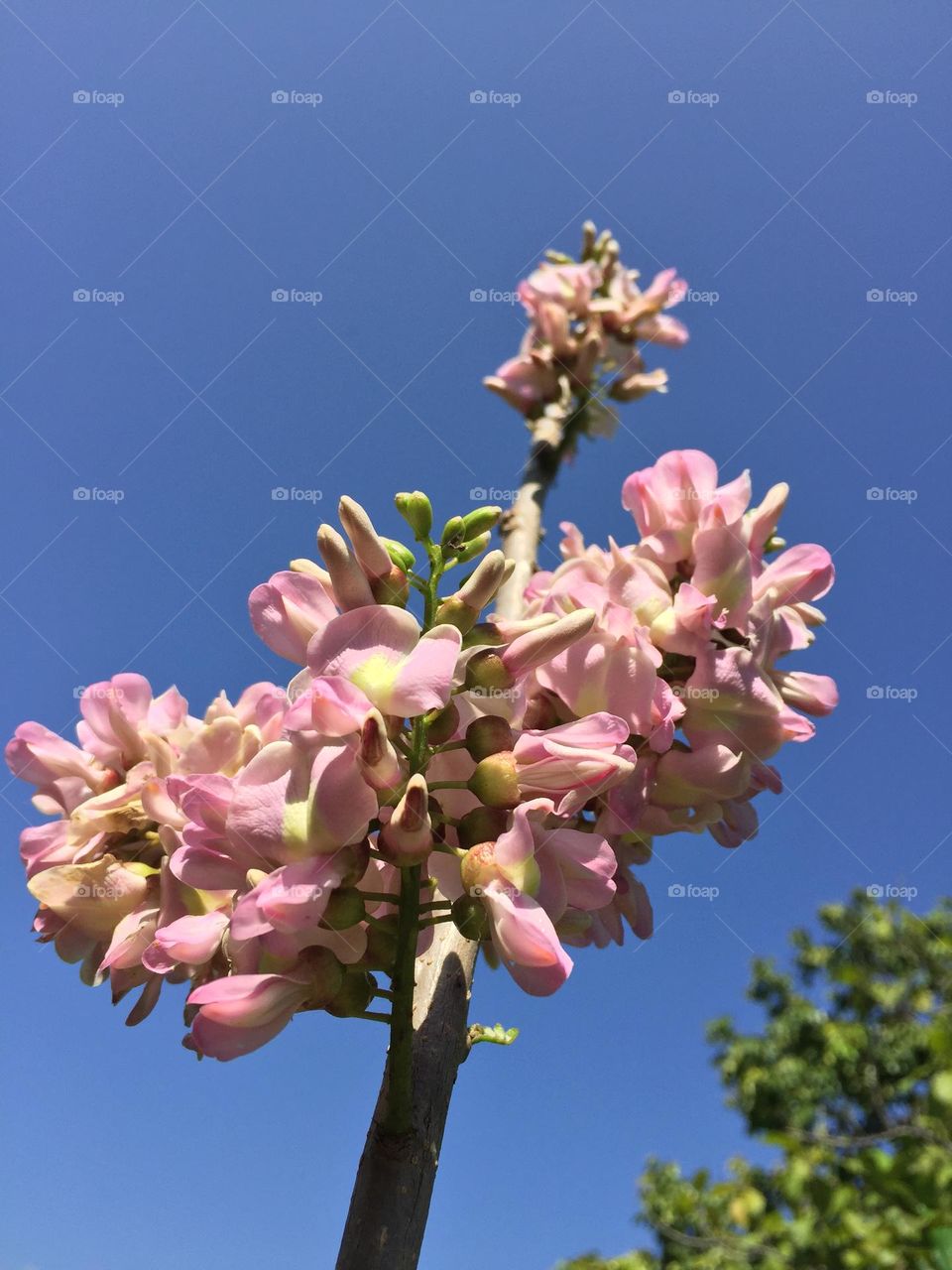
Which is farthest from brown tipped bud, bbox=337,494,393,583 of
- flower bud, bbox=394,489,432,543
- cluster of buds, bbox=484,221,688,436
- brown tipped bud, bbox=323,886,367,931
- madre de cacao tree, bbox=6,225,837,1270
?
cluster of buds, bbox=484,221,688,436

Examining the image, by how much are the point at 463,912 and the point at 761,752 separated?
0.61 metres

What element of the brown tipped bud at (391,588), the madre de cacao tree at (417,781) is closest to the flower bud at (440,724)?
the madre de cacao tree at (417,781)

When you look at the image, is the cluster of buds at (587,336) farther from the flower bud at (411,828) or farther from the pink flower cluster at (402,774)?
the flower bud at (411,828)

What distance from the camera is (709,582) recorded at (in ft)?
4.48

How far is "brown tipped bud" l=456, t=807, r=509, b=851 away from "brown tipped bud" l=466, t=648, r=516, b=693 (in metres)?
0.13

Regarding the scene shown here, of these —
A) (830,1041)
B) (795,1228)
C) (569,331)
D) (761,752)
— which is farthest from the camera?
(830,1041)

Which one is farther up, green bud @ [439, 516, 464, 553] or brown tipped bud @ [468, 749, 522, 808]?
green bud @ [439, 516, 464, 553]

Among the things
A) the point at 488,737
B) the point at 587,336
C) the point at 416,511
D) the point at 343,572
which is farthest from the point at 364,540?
the point at 587,336

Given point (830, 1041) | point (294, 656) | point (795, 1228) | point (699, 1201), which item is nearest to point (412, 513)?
point (294, 656)

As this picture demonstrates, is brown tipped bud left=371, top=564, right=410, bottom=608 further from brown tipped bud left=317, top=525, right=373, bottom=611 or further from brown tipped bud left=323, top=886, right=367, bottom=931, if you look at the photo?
brown tipped bud left=323, top=886, right=367, bottom=931

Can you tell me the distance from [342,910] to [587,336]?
2.38m

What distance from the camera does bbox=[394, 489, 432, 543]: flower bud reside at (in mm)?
1124

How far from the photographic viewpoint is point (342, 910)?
2.95ft

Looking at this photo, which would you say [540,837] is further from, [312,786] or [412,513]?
[412,513]
